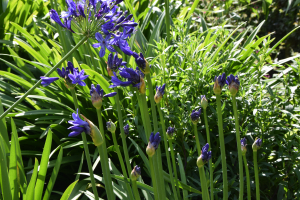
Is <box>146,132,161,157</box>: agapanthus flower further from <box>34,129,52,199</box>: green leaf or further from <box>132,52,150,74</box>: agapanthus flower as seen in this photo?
<box>34,129,52,199</box>: green leaf

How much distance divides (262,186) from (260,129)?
0.38 m

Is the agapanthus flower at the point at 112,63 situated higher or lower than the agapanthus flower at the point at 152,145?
higher

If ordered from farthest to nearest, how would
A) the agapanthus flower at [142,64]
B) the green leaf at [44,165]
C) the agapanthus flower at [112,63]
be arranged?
the green leaf at [44,165] < the agapanthus flower at [112,63] < the agapanthus flower at [142,64]

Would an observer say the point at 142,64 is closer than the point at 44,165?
Yes

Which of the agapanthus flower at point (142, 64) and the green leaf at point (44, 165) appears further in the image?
the green leaf at point (44, 165)

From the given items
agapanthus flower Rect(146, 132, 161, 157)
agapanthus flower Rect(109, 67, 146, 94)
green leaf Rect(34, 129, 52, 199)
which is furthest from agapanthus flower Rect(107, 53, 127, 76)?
green leaf Rect(34, 129, 52, 199)

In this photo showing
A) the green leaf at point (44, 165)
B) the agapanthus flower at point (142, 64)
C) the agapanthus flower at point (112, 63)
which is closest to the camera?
the agapanthus flower at point (142, 64)

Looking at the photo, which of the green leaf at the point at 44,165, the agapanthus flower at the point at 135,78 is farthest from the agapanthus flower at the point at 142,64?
the green leaf at the point at 44,165

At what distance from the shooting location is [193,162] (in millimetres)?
1703

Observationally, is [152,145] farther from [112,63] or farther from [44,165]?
[44,165]

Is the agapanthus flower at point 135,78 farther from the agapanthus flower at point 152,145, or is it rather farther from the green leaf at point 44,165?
the green leaf at point 44,165

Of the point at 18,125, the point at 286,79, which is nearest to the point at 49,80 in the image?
the point at 18,125

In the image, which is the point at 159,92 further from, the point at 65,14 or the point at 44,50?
the point at 44,50

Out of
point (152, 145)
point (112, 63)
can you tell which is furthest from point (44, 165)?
point (152, 145)
